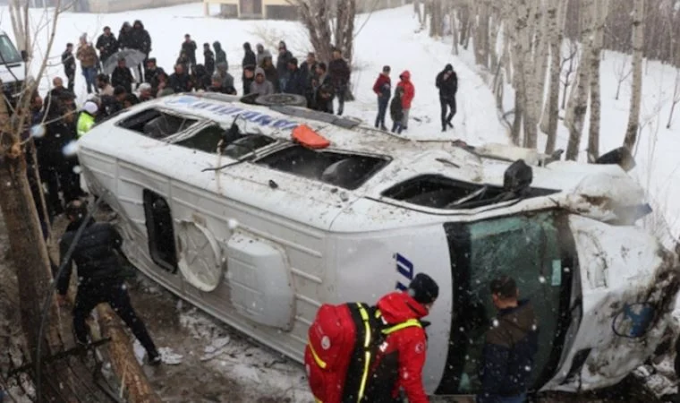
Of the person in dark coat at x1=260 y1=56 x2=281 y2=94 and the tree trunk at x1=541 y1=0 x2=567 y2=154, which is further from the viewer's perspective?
the person in dark coat at x1=260 y1=56 x2=281 y2=94

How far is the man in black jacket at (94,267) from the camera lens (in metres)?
4.87

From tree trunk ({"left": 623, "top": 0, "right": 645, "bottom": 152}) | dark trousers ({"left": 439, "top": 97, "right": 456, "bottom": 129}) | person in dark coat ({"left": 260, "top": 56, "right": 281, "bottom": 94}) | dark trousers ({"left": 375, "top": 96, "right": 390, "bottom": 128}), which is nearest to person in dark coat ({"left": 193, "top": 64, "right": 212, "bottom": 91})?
person in dark coat ({"left": 260, "top": 56, "right": 281, "bottom": 94})

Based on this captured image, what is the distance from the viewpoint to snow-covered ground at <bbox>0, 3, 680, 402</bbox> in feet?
18.1

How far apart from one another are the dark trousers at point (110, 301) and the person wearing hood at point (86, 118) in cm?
330

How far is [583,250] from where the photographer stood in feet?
14.0

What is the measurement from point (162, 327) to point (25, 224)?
217 cm

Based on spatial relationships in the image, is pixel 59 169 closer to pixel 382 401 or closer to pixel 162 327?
pixel 162 327

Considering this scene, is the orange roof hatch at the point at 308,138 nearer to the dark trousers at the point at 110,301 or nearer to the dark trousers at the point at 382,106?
the dark trousers at the point at 110,301

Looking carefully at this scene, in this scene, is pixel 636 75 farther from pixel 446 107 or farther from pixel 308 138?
pixel 308 138

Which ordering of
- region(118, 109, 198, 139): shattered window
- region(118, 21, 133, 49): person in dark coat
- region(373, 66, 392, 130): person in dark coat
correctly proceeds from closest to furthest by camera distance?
region(118, 109, 198, 139): shattered window, region(373, 66, 392, 130): person in dark coat, region(118, 21, 133, 49): person in dark coat

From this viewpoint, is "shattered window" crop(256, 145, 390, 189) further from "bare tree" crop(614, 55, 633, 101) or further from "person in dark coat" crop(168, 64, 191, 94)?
"bare tree" crop(614, 55, 633, 101)

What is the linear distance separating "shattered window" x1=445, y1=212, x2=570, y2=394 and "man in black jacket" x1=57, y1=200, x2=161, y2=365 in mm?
2583

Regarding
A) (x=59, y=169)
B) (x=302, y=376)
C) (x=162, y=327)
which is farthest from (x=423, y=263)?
(x=59, y=169)

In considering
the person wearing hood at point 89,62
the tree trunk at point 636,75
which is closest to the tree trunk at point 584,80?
the tree trunk at point 636,75
